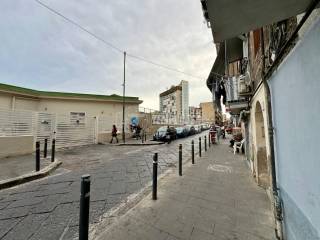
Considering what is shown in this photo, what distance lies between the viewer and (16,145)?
900cm

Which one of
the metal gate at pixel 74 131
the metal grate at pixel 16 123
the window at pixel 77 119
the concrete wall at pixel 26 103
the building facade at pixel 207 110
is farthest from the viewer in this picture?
the building facade at pixel 207 110

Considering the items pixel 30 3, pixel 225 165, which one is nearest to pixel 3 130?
pixel 30 3

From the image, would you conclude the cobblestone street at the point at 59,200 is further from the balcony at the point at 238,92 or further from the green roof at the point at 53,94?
the green roof at the point at 53,94

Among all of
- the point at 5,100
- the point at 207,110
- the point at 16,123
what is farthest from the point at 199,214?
the point at 207,110

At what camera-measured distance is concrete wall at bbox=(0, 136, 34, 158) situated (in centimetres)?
845

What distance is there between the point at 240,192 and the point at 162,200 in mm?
2054

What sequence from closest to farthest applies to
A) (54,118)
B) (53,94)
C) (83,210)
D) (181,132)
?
1. (83,210)
2. (54,118)
3. (53,94)
4. (181,132)

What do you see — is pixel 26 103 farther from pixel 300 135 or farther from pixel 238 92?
pixel 300 135

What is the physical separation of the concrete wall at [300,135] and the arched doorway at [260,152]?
2.43 meters

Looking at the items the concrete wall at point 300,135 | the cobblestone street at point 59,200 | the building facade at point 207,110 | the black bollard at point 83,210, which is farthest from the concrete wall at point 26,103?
the building facade at point 207,110

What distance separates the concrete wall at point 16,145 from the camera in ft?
27.7

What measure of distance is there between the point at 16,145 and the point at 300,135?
36.5 feet

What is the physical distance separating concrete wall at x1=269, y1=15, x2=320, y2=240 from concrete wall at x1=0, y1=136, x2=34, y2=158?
10.7 metres

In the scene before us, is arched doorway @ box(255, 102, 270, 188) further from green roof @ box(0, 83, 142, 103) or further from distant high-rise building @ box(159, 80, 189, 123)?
distant high-rise building @ box(159, 80, 189, 123)
